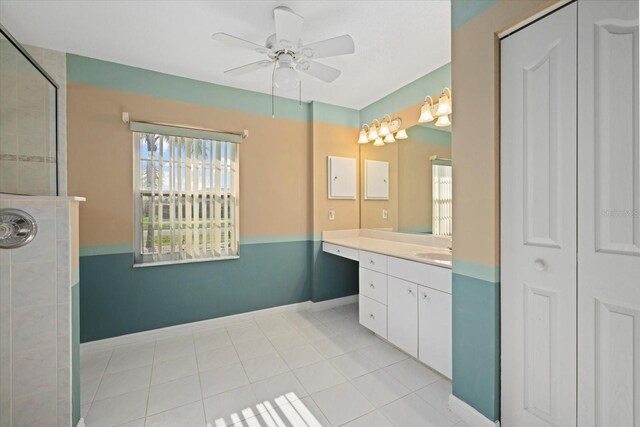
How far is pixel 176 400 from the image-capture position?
5.56 ft

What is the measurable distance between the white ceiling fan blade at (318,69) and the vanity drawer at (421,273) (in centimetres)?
148

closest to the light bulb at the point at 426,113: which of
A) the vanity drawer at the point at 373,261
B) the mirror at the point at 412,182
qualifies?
the mirror at the point at 412,182

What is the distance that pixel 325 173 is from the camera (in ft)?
10.8

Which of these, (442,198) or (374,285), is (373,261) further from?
(442,198)

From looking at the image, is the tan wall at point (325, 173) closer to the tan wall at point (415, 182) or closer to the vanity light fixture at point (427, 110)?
the tan wall at point (415, 182)

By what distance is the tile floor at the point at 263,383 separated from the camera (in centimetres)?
155

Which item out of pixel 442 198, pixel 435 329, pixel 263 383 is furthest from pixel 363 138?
pixel 263 383

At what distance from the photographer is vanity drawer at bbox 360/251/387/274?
2.30 m

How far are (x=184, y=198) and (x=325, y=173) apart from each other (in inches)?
62.0

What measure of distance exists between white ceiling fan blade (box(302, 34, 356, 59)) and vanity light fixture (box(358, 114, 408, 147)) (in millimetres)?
1329

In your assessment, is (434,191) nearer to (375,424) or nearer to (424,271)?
(424,271)

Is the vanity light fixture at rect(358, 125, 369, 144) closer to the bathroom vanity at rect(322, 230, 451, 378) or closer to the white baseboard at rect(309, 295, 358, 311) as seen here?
the bathroom vanity at rect(322, 230, 451, 378)

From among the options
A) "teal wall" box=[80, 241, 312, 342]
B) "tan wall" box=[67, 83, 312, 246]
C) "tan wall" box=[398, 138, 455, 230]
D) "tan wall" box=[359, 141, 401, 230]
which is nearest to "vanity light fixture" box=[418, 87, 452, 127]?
"tan wall" box=[398, 138, 455, 230]

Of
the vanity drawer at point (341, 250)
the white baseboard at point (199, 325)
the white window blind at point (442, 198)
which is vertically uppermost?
the white window blind at point (442, 198)
